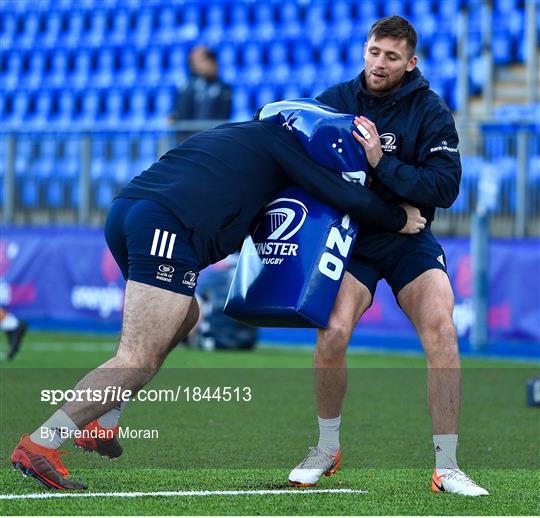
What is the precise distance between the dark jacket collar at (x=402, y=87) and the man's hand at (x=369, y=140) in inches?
8.8

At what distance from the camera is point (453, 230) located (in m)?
13.6

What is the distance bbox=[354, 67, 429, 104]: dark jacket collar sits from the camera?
18.0 feet

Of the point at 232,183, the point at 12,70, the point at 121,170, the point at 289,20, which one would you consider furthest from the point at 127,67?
the point at 232,183

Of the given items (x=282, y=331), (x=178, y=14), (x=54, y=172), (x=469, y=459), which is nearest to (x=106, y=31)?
(x=178, y=14)

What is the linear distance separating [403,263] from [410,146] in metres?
0.49

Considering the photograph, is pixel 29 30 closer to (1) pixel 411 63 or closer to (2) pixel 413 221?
(1) pixel 411 63

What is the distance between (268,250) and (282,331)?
8.90 metres

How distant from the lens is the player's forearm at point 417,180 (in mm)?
5328

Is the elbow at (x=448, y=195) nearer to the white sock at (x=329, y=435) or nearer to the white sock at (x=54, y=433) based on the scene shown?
the white sock at (x=329, y=435)

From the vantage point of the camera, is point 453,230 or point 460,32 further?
point 460,32

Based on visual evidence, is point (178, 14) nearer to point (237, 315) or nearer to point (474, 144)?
point (474, 144)

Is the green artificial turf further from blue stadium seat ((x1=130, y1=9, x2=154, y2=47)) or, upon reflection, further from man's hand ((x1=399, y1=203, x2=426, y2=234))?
blue stadium seat ((x1=130, y1=9, x2=154, y2=47))

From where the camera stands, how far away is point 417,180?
5.32m

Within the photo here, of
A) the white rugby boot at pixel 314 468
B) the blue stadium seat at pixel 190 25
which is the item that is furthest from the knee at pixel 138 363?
the blue stadium seat at pixel 190 25
